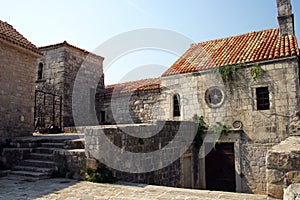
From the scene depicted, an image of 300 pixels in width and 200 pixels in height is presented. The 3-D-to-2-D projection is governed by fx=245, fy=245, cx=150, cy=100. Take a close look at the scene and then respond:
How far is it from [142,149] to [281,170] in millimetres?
3720

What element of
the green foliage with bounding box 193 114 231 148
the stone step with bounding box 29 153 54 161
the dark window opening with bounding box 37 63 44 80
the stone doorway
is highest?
the dark window opening with bounding box 37 63 44 80

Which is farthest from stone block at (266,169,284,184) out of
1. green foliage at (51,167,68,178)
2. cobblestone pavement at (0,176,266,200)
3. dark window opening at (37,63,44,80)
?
dark window opening at (37,63,44,80)

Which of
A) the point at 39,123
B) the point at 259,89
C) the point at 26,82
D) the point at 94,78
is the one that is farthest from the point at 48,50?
the point at 259,89

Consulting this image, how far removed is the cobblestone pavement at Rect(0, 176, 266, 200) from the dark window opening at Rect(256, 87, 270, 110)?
21.4 feet

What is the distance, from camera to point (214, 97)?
1089cm

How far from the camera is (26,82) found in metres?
9.36

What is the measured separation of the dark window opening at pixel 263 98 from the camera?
983 centimetres

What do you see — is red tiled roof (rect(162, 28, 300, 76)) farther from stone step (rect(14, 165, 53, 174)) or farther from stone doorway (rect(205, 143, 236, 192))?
stone step (rect(14, 165, 53, 174))

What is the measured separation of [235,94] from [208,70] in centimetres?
158

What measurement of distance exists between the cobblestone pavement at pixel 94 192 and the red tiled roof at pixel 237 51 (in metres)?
7.29

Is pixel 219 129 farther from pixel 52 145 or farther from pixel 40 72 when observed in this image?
pixel 40 72

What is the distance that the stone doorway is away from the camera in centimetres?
1040

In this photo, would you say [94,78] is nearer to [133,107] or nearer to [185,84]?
[133,107]

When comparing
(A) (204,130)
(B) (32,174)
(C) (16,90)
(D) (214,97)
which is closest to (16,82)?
(C) (16,90)
